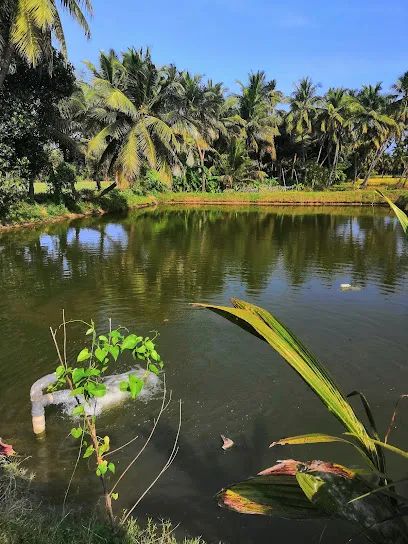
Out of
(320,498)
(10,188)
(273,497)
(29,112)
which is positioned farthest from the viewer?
(29,112)

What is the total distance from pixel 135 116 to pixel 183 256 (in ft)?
36.2

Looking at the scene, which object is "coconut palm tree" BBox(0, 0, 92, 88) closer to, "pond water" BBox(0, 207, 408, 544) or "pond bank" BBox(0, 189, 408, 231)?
"pond water" BBox(0, 207, 408, 544)

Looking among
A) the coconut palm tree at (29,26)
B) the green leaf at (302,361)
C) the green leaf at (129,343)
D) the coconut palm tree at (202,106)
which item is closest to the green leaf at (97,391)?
the green leaf at (129,343)

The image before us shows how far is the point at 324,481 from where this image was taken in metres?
1.00

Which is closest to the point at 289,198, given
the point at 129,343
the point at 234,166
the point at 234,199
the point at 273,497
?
the point at 234,199

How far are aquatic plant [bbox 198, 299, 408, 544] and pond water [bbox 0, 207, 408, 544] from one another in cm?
205

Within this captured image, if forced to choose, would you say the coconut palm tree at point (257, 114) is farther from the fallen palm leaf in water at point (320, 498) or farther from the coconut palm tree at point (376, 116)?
the fallen palm leaf in water at point (320, 498)

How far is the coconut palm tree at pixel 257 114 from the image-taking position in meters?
33.0

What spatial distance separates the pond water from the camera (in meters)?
3.23

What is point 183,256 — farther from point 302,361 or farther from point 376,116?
point 376,116

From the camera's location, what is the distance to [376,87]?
3319cm

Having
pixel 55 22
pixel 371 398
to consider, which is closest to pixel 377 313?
pixel 371 398

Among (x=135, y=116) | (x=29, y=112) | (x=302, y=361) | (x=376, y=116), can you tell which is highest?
(x=376, y=116)

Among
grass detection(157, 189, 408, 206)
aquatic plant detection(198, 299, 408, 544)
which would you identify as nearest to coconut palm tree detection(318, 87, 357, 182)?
grass detection(157, 189, 408, 206)
